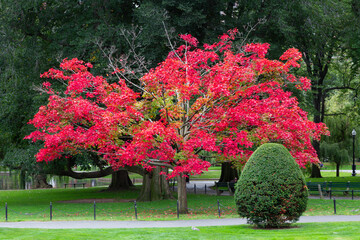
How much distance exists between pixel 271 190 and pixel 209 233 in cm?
215

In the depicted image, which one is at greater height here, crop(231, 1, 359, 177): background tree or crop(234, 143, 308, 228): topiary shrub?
crop(231, 1, 359, 177): background tree

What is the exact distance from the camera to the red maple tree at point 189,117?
18.9m

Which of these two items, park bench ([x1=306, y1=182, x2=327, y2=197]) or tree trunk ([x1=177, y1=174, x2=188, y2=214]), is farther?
park bench ([x1=306, y1=182, x2=327, y2=197])

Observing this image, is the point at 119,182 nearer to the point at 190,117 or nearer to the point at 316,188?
the point at 316,188

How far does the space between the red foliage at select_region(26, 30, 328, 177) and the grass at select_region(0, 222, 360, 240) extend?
4229 mm

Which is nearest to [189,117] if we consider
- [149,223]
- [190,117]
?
[190,117]

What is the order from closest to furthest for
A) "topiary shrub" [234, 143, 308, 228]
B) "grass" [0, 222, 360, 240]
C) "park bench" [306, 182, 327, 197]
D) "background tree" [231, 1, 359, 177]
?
1. "grass" [0, 222, 360, 240]
2. "topiary shrub" [234, 143, 308, 228]
3. "background tree" [231, 1, 359, 177]
4. "park bench" [306, 182, 327, 197]

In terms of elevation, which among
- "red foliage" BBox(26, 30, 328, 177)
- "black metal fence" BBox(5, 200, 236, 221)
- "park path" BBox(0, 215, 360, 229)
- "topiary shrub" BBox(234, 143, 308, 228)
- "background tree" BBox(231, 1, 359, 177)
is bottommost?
"black metal fence" BBox(5, 200, 236, 221)

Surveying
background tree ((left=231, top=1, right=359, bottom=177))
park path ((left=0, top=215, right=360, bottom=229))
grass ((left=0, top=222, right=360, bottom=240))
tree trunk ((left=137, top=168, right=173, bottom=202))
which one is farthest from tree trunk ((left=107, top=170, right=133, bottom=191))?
grass ((left=0, top=222, right=360, bottom=240))

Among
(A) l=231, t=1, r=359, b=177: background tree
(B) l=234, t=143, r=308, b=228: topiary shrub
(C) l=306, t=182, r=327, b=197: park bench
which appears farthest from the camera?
(C) l=306, t=182, r=327, b=197: park bench

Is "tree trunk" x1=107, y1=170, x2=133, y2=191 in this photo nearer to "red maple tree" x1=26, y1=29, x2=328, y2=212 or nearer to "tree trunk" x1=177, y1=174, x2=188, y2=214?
"red maple tree" x1=26, y1=29, x2=328, y2=212

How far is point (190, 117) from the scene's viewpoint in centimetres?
2033

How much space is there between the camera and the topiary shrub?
14.2m

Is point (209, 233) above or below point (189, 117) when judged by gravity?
below
